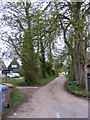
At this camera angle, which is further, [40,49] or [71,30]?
[40,49]

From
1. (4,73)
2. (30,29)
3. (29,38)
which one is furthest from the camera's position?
(29,38)

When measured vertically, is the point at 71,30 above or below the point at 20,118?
above

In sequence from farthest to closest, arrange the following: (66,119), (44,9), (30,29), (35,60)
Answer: (35,60) < (30,29) < (44,9) < (66,119)

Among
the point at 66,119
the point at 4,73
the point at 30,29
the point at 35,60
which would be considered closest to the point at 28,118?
the point at 66,119

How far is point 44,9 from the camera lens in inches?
534

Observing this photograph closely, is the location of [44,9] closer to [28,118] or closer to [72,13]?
[72,13]

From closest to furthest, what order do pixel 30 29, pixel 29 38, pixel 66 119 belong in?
pixel 66 119 < pixel 30 29 < pixel 29 38

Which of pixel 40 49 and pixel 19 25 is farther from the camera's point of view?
pixel 40 49

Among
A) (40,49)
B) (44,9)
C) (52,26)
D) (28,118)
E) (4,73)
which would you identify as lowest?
(28,118)

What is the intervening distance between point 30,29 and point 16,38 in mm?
1712

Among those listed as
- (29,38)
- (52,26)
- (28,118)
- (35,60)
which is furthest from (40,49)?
(28,118)

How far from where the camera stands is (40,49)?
20484 millimetres

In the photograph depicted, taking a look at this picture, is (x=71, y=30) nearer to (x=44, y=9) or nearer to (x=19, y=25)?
(x=44, y=9)

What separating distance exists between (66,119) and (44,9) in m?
9.55
